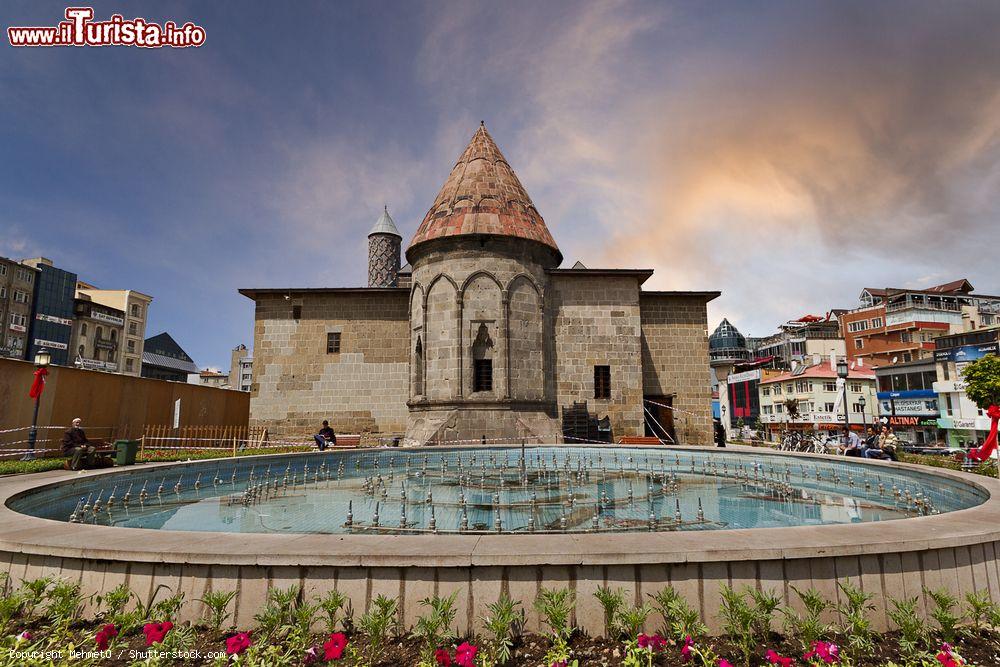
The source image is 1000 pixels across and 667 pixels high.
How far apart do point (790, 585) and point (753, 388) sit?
66842 mm

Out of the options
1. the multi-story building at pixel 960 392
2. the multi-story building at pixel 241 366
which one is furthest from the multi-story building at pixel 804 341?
the multi-story building at pixel 241 366

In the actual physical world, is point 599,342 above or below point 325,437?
above

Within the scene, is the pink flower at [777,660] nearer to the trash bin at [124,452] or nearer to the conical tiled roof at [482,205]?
the trash bin at [124,452]

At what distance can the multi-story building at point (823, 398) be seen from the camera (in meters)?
48.9

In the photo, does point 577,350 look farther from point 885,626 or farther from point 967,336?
point 967,336

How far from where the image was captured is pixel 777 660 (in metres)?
3.02

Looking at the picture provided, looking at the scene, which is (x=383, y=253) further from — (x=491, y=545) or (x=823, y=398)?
(x=823, y=398)

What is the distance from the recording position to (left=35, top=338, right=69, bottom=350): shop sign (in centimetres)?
5331

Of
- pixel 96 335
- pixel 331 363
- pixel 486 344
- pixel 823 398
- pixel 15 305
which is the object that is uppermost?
pixel 15 305

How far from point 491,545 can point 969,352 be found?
160ft

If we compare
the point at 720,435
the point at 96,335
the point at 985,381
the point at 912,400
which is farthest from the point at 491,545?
the point at 96,335

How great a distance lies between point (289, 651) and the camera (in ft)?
10.2

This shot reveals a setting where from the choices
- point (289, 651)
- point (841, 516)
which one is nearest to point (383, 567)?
point (289, 651)

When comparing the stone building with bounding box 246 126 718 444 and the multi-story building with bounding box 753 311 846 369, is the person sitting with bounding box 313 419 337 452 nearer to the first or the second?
the stone building with bounding box 246 126 718 444
